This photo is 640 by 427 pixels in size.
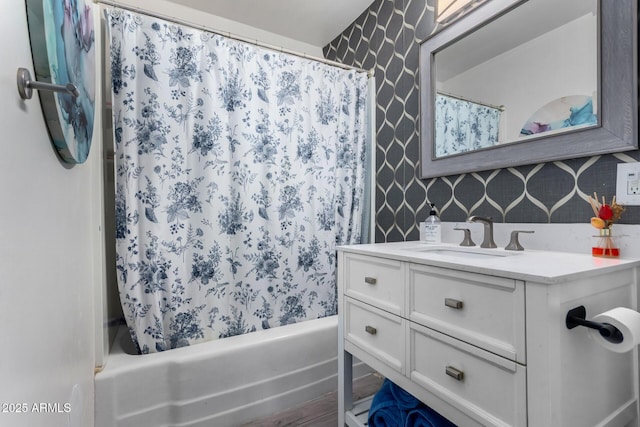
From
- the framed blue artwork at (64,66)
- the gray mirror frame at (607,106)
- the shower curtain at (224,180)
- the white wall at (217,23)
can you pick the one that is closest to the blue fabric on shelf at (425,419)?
the shower curtain at (224,180)

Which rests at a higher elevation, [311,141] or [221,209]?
[311,141]

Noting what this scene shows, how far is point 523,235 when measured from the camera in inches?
46.6

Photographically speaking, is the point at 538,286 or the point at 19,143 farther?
the point at 538,286

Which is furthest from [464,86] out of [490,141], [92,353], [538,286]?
[92,353]

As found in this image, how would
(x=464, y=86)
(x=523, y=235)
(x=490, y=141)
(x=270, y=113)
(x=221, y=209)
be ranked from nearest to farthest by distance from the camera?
(x=523, y=235) → (x=490, y=141) → (x=464, y=86) → (x=221, y=209) → (x=270, y=113)

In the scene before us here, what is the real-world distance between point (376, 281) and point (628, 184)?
833 millimetres

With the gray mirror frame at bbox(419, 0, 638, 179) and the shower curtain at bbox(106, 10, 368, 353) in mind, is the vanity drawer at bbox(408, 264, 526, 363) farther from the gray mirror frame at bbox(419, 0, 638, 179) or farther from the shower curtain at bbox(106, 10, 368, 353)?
the shower curtain at bbox(106, 10, 368, 353)

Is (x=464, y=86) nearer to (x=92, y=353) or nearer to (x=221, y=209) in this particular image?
(x=221, y=209)

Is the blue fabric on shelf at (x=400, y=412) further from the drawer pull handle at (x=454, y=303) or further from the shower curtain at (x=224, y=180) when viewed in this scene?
the shower curtain at (x=224, y=180)

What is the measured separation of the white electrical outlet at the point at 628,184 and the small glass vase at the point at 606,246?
0.11 meters

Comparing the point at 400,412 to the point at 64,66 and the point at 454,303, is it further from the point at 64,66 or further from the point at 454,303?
the point at 64,66

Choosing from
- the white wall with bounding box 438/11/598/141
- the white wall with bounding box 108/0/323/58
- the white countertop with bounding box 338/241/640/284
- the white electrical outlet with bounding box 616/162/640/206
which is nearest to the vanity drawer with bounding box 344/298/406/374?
the white countertop with bounding box 338/241/640/284

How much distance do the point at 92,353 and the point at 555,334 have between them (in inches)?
60.2

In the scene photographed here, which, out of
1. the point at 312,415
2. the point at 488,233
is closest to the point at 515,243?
the point at 488,233
